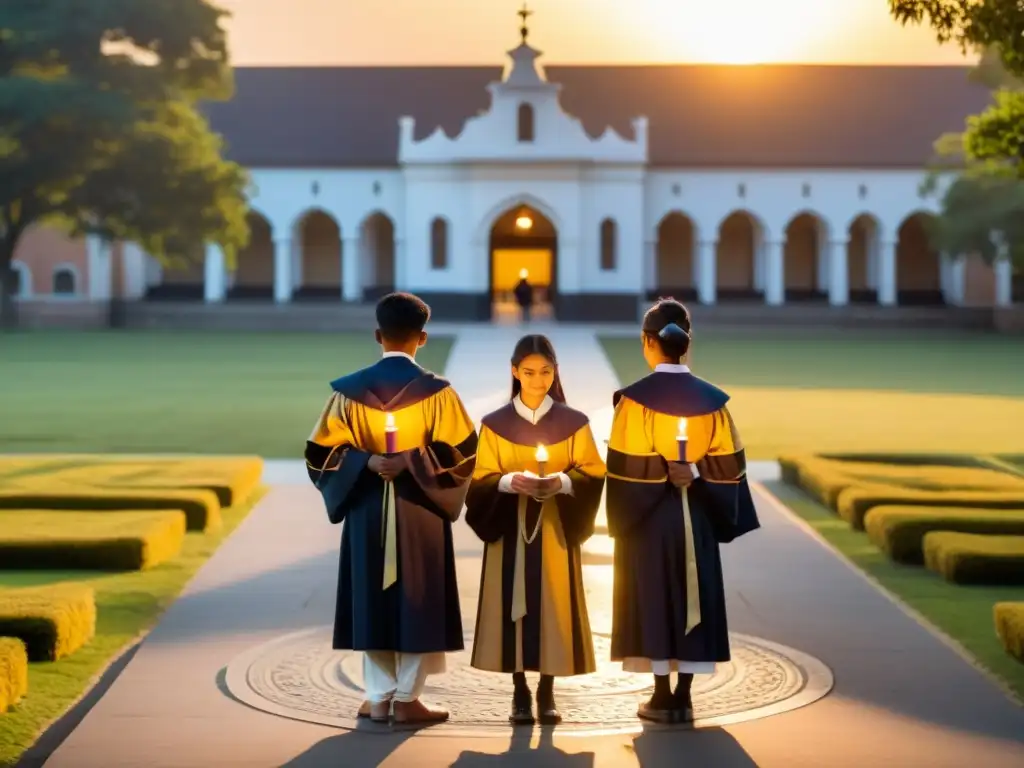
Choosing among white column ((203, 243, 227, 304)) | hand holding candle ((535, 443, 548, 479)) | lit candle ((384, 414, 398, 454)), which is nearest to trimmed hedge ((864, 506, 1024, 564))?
hand holding candle ((535, 443, 548, 479))

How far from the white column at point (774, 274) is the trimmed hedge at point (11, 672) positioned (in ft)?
148

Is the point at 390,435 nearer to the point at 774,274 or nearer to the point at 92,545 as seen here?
the point at 92,545

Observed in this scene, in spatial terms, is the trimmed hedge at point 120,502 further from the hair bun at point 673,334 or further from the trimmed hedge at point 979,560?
the hair bun at point 673,334

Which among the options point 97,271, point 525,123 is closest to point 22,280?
point 97,271

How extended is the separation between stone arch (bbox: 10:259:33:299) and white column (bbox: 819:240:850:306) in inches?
973

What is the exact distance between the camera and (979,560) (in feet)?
30.3

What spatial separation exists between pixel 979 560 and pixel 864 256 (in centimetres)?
4592

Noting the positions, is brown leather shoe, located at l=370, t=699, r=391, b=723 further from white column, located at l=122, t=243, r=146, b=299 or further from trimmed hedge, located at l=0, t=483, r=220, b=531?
white column, located at l=122, t=243, r=146, b=299

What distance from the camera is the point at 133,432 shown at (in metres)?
18.8

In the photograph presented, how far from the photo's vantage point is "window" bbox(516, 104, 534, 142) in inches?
1868

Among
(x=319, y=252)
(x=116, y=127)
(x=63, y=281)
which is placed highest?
(x=116, y=127)

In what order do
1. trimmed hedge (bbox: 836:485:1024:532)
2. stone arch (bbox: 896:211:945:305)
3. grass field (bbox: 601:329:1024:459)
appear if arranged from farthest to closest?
stone arch (bbox: 896:211:945:305) < grass field (bbox: 601:329:1024:459) < trimmed hedge (bbox: 836:485:1024:532)

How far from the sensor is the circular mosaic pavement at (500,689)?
6023 mm

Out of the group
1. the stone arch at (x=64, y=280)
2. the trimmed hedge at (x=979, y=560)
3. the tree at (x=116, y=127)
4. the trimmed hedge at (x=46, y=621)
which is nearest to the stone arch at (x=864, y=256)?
the tree at (x=116, y=127)
